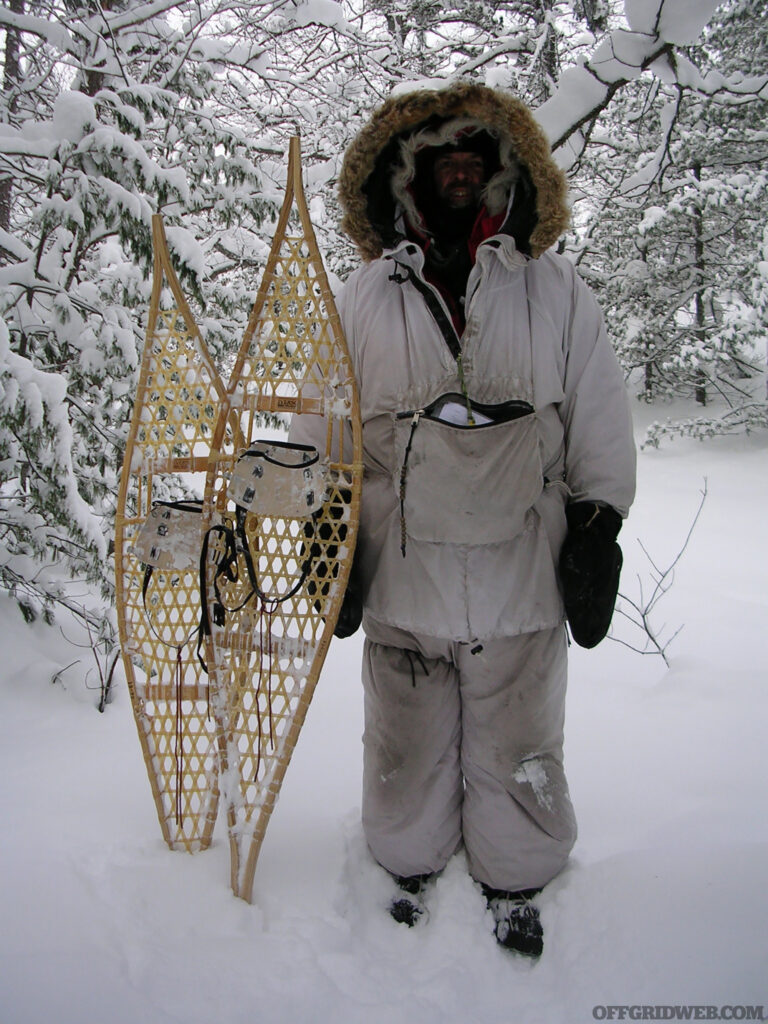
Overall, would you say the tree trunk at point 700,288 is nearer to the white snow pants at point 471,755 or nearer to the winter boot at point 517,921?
the white snow pants at point 471,755

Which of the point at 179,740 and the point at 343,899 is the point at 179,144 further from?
the point at 343,899

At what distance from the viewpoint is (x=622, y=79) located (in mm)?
2561

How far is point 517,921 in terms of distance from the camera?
1.57 metres

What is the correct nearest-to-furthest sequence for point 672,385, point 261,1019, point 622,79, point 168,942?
point 261,1019, point 168,942, point 622,79, point 672,385

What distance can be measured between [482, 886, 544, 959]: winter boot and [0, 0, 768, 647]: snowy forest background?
2.00 metres

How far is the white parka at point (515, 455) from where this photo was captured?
1.49 meters

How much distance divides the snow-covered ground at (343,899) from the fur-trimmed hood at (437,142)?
68.9 inches

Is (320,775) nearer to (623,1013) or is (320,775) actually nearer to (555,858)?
(555,858)

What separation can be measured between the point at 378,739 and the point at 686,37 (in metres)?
2.79

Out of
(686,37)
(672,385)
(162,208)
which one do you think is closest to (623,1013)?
(686,37)

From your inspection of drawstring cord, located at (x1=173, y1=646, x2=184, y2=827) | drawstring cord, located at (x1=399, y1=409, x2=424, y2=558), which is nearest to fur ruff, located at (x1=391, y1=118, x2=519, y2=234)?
drawstring cord, located at (x1=399, y1=409, x2=424, y2=558)

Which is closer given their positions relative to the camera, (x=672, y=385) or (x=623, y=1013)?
(x=623, y=1013)

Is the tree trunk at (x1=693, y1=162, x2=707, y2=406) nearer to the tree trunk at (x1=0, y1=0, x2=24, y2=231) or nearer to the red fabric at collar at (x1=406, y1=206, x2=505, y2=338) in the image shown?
the tree trunk at (x1=0, y1=0, x2=24, y2=231)

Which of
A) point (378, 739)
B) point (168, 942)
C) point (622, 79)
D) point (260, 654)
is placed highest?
point (622, 79)
